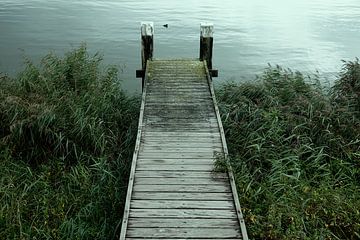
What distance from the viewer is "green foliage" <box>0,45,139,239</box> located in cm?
569

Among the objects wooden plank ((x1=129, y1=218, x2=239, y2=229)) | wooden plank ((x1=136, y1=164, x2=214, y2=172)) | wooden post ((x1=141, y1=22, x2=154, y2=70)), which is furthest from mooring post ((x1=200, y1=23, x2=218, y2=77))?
wooden plank ((x1=129, y1=218, x2=239, y2=229))

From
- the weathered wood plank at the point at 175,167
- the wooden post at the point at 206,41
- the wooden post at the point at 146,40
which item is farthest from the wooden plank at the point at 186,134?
the wooden post at the point at 206,41

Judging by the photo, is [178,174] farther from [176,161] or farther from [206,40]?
[206,40]

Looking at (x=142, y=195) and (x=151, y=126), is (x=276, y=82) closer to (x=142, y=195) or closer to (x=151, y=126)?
(x=151, y=126)

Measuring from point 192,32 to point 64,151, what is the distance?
519 inches

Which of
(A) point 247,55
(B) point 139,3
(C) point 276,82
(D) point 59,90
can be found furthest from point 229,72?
(B) point 139,3

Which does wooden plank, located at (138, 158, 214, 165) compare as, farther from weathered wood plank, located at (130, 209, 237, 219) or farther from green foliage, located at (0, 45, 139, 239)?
weathered wood plank, located at (130, 209, 237, 219)

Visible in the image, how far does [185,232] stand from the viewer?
471 cm

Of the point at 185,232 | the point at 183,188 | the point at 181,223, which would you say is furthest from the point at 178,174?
the point at 185,232

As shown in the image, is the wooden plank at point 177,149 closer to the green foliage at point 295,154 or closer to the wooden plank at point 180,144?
the wooden plank at point 180,144

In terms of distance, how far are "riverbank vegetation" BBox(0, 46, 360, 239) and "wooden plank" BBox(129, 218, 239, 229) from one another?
0.49 m

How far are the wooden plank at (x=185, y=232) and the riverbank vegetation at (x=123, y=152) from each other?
0.56m

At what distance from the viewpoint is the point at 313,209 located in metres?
5.70

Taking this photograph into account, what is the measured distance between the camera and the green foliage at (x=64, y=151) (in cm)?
569
